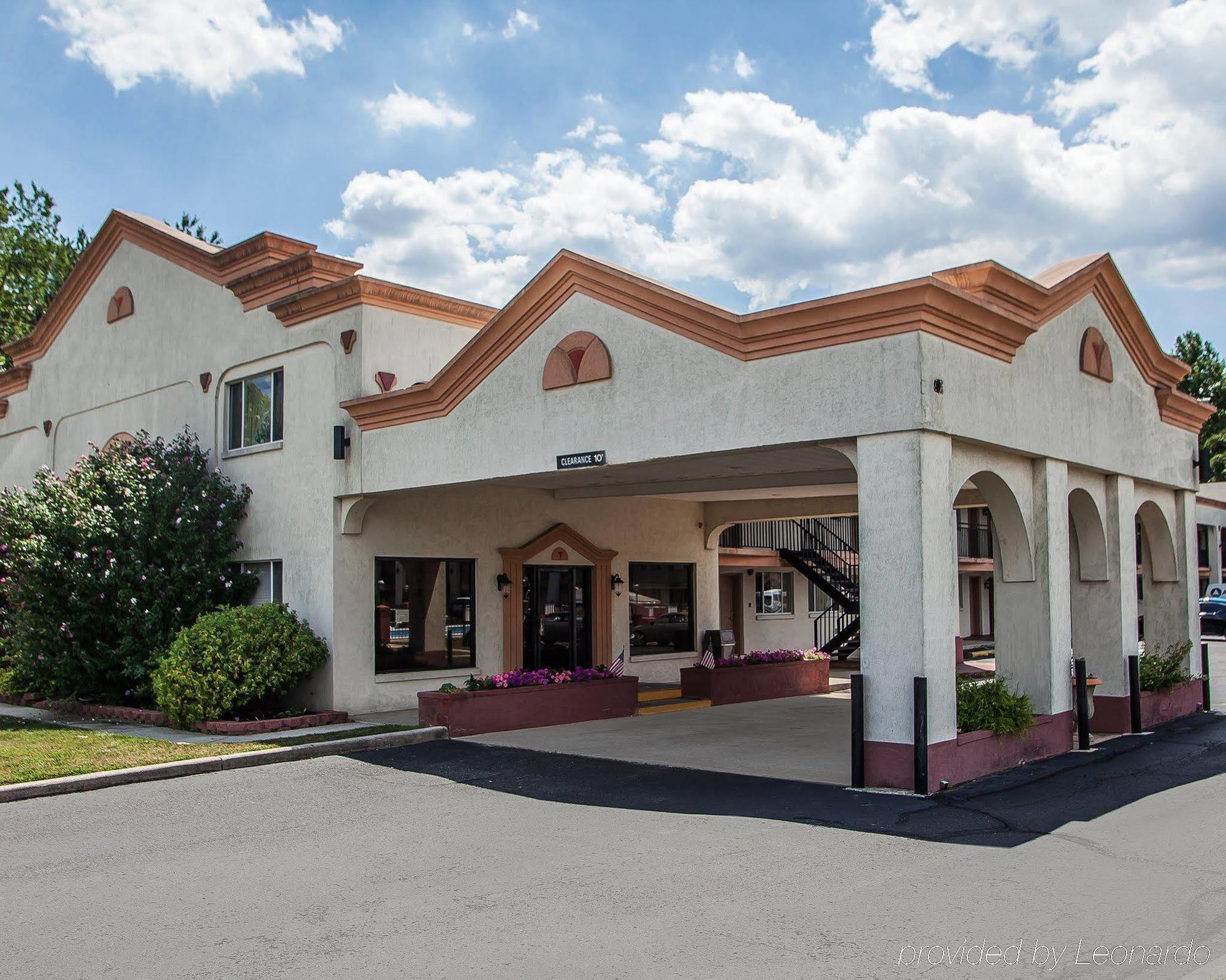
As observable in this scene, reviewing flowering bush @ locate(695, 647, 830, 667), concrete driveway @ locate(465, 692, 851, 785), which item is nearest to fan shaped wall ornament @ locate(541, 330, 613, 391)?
concrete driveway @ locate(465, 692, 851, 785)

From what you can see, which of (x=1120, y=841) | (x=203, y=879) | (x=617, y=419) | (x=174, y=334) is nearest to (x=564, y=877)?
(x=203, y=879)

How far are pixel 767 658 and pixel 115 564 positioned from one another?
36.7 ft

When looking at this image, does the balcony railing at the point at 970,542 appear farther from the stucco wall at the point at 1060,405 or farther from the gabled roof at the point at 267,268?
the gabled roof at the point at 267,268

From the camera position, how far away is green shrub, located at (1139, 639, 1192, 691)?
1619cm

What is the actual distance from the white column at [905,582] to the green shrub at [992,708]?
77cm

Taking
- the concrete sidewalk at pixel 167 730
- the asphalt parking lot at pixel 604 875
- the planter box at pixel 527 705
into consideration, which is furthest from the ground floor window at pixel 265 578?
the asphalt parking lot at pixel 604 875

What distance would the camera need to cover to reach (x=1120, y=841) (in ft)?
29.2

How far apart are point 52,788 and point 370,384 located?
24.1ft

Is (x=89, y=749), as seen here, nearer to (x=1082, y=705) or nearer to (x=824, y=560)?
(x=1082, y=705)

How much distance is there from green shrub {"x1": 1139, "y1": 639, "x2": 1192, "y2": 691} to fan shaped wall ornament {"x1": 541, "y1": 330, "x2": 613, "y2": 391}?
8.98m

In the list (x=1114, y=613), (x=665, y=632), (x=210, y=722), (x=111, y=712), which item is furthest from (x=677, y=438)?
(x=665, y=632)

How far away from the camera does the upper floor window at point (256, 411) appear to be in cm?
1845

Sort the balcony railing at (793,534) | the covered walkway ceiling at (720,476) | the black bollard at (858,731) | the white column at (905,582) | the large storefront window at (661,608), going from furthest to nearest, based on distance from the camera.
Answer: the balcony railing at (793,534)
the large storefront window at (661,608)
the covered walkway ceiling at (720,476)
the black bollard at (858,731)
the white column at (905,582)

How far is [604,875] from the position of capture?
26.5 feet
